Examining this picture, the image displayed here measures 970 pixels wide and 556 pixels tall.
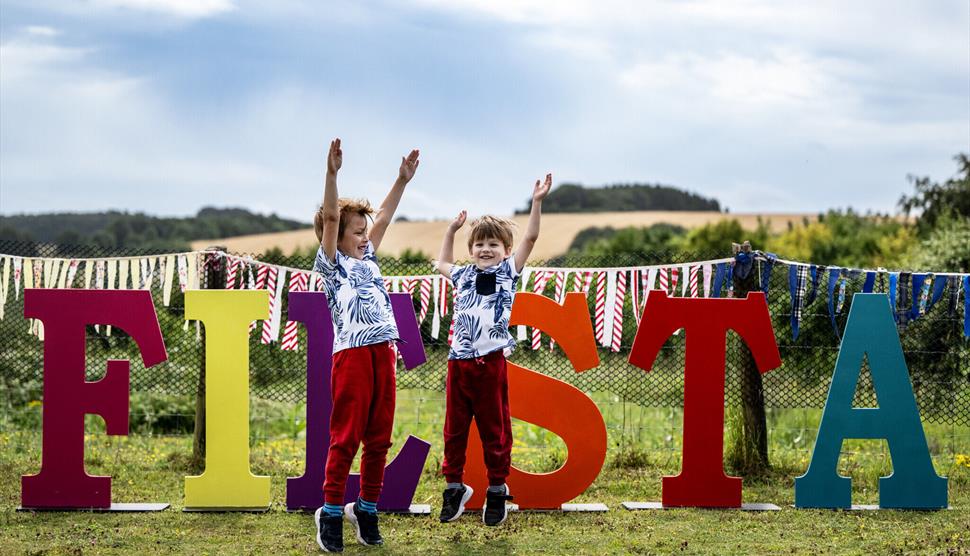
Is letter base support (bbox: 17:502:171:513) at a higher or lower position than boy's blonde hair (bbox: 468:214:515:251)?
lower

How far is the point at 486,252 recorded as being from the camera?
5.80m

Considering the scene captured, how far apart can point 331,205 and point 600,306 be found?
141 inches

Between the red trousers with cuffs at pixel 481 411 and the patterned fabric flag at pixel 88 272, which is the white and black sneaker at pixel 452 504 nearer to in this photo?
the red trousers with cuffs at pixel 481 411

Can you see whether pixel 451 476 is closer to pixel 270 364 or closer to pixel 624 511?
pixel 624 511

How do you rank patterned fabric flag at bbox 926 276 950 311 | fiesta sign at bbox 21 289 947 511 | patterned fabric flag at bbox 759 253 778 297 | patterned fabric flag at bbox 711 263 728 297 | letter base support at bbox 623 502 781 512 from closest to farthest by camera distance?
fiesta sign at bbox 21 289 947 511 → letter base support at bbox 623 502 781 512 → patterned fabric flag at bbox 926 276 950 311 → patterned fabric flag at bbox 759 253 778 297 → patterned fabric flag at bbox 711 263 728 297

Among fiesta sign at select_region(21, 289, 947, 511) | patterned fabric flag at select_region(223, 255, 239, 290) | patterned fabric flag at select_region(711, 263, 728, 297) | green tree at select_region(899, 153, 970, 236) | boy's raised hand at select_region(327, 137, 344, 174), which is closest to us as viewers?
boy's raised hand at select_region(327, 137, 344, 174)

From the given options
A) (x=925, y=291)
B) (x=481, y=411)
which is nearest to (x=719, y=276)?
(x=925, y=291)

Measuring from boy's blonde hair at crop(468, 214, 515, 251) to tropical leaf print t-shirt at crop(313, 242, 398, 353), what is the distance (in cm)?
71

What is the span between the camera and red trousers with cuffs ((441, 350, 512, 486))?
5781 mm

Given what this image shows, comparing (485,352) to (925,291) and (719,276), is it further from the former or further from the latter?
(925,291)

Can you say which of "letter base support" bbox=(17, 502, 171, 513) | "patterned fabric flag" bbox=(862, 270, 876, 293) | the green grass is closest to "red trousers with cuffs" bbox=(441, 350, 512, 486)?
the green grass

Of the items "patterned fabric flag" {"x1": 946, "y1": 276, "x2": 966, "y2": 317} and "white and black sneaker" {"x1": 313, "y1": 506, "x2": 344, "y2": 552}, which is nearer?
"white and black sneaker" {"x1": 313, "y1": 506, "x2": 344, "y2": 552}

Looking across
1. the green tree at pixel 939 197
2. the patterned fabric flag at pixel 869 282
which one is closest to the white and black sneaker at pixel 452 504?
the patterned fabric flag at pixel 869 282

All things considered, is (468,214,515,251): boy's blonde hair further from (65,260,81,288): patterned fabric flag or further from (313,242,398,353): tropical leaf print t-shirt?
(65,260,81,288): patterned fabric flag
